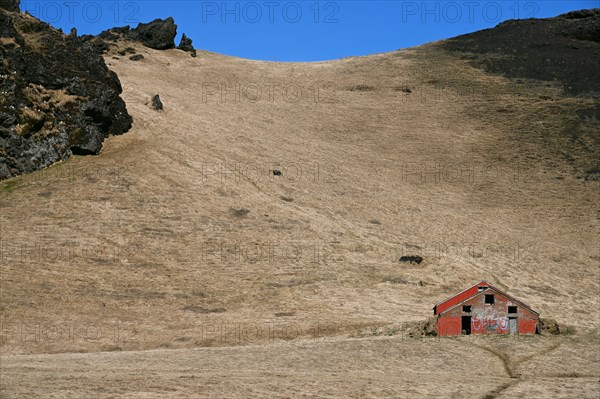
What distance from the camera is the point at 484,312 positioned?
101 feet

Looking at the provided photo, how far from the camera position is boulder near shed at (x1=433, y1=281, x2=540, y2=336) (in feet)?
100

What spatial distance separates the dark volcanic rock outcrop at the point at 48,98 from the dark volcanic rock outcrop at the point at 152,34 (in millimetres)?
36305

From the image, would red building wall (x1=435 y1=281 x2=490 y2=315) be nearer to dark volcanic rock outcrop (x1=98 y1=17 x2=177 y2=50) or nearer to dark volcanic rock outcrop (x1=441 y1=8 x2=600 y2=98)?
dark volcanic rock outcrop (x1=441 y1=8 x2=600 y2=98)

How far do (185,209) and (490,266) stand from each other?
17.8 m

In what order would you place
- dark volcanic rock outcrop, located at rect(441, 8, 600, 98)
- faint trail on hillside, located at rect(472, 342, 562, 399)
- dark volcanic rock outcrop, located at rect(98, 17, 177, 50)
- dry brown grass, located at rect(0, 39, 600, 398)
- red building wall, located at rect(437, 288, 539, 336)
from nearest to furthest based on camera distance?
faint trail on hillside, located at rect(472, 342, 562, 399) < dry brown grass, located at rect(0, 39, 600, 398) < red building wall, located at rect(437, 288, 539, 336) < dark volcanic rock outcrop, located at rect(441, 8, 600, 98) < dark volcanic rock outcrop, located at rect(98, 17, 177, 50)

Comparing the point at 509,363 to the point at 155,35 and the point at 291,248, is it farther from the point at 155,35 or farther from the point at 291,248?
the point at 155,35

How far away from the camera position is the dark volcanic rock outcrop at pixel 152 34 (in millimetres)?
91062

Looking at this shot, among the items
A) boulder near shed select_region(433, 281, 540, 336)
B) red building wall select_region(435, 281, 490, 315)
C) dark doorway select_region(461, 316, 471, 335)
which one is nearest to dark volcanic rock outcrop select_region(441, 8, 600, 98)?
boulder near shed select_region(433, 281, 540, 336)

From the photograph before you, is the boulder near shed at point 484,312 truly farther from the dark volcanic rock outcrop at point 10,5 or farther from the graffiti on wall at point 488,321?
the dark volcanic rock outcrop at point 10,5

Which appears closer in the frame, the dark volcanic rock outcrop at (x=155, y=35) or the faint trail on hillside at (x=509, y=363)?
the faint trail on hillside at (x=509, y=363)

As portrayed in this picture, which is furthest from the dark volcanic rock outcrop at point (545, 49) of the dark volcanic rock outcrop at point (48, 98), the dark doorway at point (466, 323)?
the dark doorway at point (466, 323)

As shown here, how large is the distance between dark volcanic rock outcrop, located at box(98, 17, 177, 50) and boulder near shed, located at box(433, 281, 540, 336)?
68211 millimetres

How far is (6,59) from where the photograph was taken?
4722 centimetres

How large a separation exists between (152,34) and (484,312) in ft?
232
